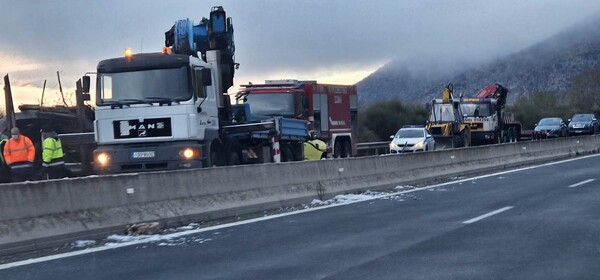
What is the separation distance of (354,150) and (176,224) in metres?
19.8

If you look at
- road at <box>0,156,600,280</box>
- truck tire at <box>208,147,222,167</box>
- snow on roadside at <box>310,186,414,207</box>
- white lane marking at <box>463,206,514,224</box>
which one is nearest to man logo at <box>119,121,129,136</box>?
truck tire at <box>208,147,222,167</box>

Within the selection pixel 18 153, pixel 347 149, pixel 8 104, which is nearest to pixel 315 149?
pixel 347 149

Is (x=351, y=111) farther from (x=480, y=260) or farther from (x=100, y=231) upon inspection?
(x=480, y=260)

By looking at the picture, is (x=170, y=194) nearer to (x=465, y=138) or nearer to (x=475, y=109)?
(x=465, y=138)

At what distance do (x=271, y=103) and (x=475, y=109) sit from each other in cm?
2130

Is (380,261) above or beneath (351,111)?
beneath

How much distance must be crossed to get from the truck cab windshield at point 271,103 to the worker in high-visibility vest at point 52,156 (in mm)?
10130

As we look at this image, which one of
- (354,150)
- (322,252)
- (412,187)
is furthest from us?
(354,150)

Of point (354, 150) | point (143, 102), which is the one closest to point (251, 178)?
point (143, 102)

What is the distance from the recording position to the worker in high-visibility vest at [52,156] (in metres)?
18.4

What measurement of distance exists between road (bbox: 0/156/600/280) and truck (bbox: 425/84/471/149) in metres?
26.5

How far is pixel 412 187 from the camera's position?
71.2 feet

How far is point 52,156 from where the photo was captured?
18.5 m

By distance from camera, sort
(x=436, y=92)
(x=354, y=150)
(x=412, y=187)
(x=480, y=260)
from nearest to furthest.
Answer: (x=480, y=260), (x=412, y=187), (x=354, y=150), (x=436, y=92)
